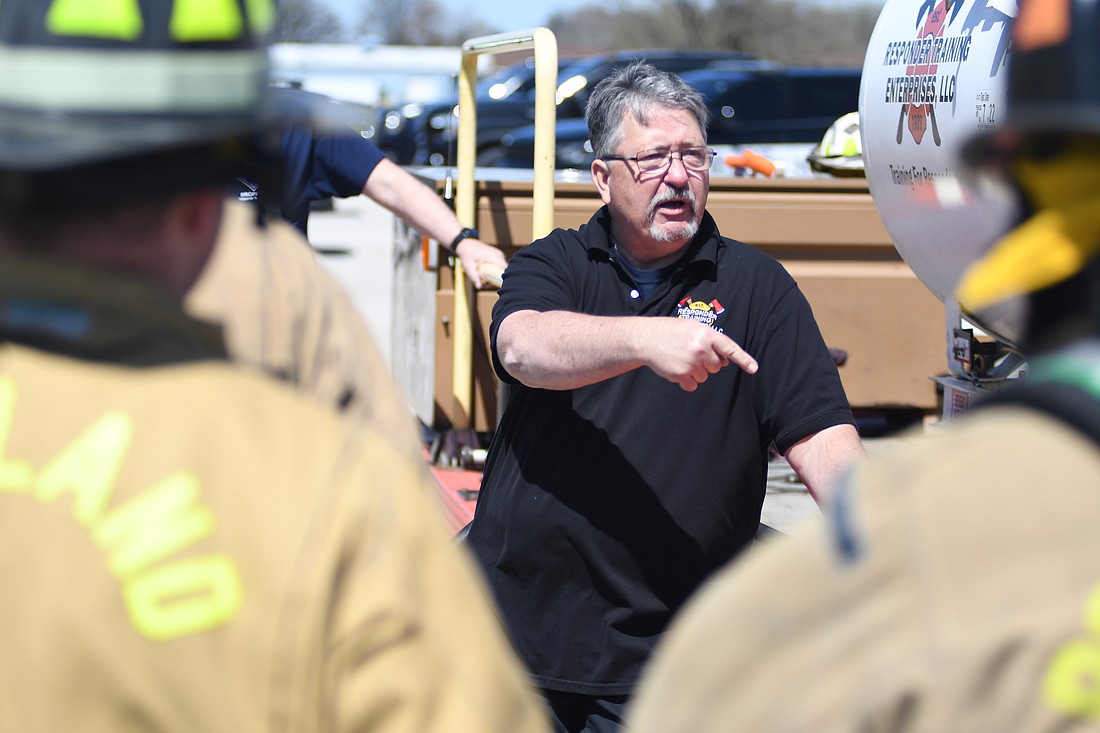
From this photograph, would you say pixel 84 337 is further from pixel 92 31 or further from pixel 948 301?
pixel 948 301

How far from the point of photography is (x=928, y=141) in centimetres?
425

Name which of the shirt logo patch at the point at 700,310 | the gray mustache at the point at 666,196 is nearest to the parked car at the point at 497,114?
the gray mustache at the point at 666,196

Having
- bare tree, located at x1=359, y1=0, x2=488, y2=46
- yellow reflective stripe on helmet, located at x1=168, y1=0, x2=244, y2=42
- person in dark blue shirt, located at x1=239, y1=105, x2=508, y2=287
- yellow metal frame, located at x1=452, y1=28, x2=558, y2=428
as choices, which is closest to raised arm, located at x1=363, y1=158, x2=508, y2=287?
person in dark blue shirt, located at x1=239, y1=105, x2=508, y2=287

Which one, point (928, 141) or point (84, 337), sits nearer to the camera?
point (84, 337)

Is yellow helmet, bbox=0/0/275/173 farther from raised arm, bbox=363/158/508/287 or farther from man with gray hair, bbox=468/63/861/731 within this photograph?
raised arm, bbox=363/158/508/287

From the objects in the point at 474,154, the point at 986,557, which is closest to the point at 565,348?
the point at 986,557

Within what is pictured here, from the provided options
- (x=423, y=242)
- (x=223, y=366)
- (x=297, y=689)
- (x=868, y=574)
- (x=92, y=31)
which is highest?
(x=92, y=31)

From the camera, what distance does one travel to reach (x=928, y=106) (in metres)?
4.26

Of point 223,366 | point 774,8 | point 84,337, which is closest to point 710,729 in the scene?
point 223,366

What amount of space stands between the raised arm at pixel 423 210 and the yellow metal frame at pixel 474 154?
1.06 ft

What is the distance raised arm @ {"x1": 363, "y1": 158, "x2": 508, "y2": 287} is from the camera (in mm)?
4633

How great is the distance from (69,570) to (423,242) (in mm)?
4904

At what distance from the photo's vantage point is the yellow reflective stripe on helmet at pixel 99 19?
111cm

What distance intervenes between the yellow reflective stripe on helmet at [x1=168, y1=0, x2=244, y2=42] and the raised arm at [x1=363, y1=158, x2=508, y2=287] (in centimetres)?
340
